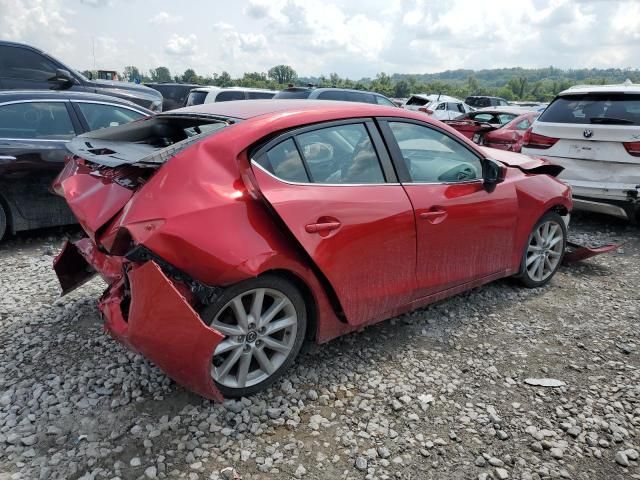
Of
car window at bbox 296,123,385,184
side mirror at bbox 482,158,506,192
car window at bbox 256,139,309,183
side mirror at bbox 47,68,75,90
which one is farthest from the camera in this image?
side mirror at bbox 47,68,75,90

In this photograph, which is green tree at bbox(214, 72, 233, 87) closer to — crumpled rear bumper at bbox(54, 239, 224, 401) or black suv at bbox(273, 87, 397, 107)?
black suv at bbox(273, 87, 397, 107)

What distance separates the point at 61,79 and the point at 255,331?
25.2ft

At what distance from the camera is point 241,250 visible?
2.49m

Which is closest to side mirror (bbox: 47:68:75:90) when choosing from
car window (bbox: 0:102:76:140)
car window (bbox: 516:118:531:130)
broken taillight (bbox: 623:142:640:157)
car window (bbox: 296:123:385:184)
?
car window (bbox: 0:102:76:140)

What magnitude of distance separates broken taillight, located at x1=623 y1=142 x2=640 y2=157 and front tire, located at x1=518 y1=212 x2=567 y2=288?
178 cm

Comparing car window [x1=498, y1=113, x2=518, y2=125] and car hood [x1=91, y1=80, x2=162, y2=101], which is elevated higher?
car hood [x1=91, y1=80, x2=162, y2=101]

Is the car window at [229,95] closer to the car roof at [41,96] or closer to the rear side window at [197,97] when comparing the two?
the rear side window at [197,97]

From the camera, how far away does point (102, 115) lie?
18.9 ft

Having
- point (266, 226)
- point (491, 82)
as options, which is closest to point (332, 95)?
point (266, 226)

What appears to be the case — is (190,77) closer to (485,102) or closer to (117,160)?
(485,102)

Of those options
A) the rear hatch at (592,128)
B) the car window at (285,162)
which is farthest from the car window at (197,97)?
the car window at (285,162)

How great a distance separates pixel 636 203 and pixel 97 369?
18.6 ft

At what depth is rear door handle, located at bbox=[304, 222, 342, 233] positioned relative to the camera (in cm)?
272

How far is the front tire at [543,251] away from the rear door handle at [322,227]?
216 cm
